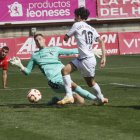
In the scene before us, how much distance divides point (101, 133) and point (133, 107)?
326cm

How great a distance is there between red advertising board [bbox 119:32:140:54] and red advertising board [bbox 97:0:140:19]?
7.59 meters

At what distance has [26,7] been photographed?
4578 centimetres

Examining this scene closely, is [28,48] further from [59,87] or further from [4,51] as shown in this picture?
[59,87]

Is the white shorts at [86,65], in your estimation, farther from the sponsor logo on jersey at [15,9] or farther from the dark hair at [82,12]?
the sponsor logo on jersey at [15,9]

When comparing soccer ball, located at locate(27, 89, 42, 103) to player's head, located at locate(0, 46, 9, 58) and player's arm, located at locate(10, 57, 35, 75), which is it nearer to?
player's arm, located at locate(10, 57, 35, 75)

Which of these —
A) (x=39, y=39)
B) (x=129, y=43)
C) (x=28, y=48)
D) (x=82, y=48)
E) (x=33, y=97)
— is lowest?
(x=129, y=43)

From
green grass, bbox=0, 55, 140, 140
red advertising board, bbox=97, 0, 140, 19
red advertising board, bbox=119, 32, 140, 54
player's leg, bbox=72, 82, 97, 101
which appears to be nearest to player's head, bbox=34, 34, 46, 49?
player's leg, bbox=72, 82, 97, 101

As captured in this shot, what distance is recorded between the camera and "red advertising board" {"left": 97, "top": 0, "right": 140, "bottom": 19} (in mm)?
47562

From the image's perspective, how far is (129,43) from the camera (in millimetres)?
40188

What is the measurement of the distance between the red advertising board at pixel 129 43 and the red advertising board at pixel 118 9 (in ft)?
24.9

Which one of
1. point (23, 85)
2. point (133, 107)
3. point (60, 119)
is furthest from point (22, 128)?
point (23, 85)

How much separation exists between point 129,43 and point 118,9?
834 cm

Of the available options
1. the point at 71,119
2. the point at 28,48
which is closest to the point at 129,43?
the point at 28,48

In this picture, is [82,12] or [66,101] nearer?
[66,101]
